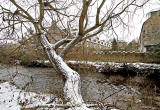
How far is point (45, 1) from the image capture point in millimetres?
4449

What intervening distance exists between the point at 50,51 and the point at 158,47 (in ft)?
34.7

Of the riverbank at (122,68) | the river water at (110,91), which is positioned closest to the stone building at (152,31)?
the riverbank at (122,68)

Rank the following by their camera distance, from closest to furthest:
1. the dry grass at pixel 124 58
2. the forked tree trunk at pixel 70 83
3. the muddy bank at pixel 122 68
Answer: the forked tree trunk at pixel 70 83 → the muddy bank at pixel 122 68 → the dry grass at pixel 124 58

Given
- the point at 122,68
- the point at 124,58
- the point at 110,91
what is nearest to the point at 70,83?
the point at 110,91

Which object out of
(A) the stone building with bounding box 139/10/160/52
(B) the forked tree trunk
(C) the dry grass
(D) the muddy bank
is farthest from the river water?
(A) the stone building with bounding box 139/10/160/52

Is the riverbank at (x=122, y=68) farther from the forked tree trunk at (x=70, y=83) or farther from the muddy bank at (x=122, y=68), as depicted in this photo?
the forked tree trunk at (x=70, y=83)

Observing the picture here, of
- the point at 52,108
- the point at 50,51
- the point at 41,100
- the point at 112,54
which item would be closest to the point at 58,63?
the point at 50,51

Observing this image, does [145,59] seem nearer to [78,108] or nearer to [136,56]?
[136,56]

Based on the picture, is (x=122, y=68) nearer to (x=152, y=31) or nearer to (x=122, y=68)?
(x=122, y=68)

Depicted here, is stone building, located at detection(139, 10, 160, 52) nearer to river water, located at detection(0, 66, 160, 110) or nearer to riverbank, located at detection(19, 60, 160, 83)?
riverbank, located at detection(19, 60, 160, 83)

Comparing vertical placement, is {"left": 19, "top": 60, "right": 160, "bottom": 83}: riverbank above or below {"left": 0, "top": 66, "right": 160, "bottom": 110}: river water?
above

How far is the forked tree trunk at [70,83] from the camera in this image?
3.12 metres

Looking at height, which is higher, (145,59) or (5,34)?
(5,34)

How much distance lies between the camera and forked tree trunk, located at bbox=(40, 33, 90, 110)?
312cm
